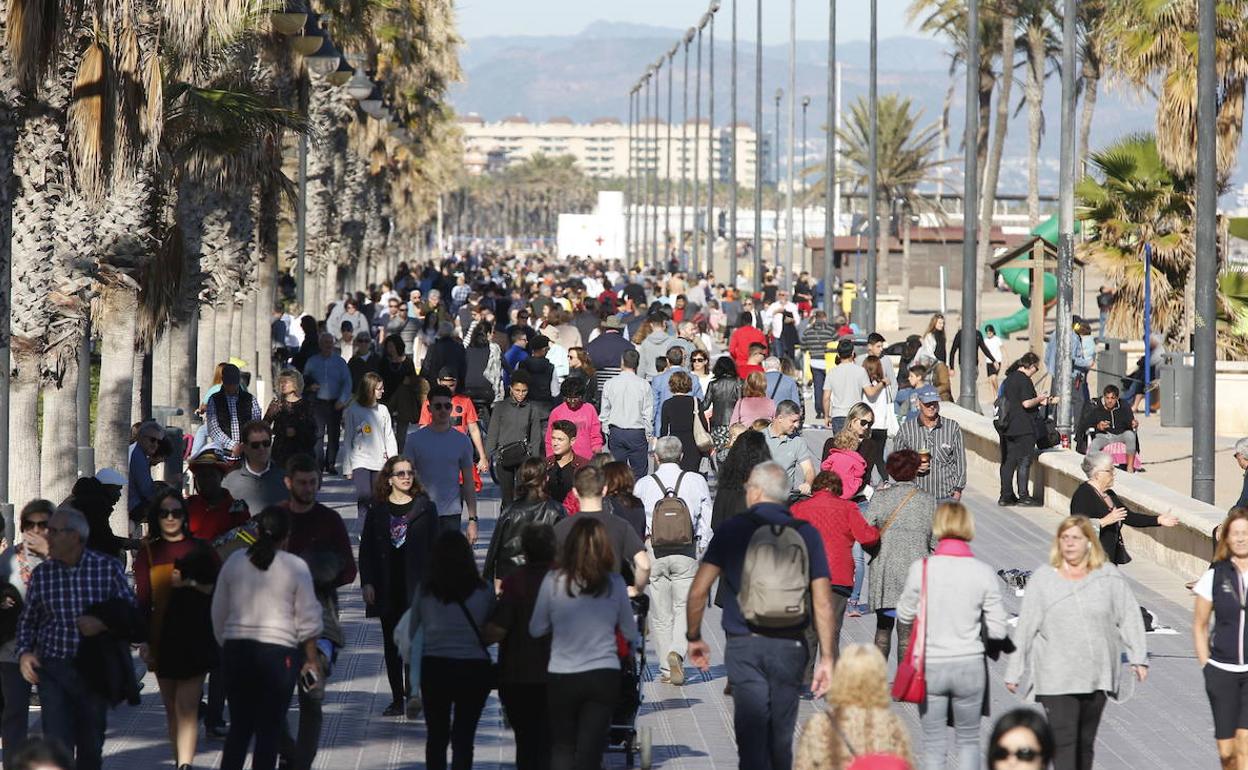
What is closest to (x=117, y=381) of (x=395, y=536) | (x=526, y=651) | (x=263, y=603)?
(x=395, y=536)

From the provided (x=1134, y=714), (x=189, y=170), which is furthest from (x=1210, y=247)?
(x=189, y=170)

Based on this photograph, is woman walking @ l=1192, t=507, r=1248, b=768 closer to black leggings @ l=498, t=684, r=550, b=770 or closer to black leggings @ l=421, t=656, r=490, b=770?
black leggings @ l=498, t=684, r=550, b=770

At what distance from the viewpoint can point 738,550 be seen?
9180mm

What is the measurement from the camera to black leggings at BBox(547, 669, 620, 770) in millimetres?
8469

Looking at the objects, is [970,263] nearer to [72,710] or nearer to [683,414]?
[683,414]

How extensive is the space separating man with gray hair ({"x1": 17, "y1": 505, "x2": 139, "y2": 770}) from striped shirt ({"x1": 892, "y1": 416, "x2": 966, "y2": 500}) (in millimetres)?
6769

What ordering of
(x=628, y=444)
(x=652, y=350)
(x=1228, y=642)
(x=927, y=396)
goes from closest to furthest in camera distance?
(x=1228, y=642) → (x=927, y=396) → (x=628, y=444) → (x=652, y=350)

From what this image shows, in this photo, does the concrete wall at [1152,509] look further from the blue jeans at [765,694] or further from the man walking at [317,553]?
the man walking at [317,553]

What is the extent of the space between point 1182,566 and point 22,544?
1012cm

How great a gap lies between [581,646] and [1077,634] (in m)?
1.98

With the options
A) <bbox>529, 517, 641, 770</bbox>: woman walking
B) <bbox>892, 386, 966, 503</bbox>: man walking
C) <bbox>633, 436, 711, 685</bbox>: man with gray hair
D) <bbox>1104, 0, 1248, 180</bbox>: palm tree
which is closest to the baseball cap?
<bbox>892, 386, 966, 503</bbox>: man walking

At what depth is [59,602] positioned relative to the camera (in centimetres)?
890

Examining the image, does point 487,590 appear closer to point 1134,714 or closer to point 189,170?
point 1134,714

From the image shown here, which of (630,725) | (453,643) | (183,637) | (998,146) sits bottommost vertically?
(630,725)
